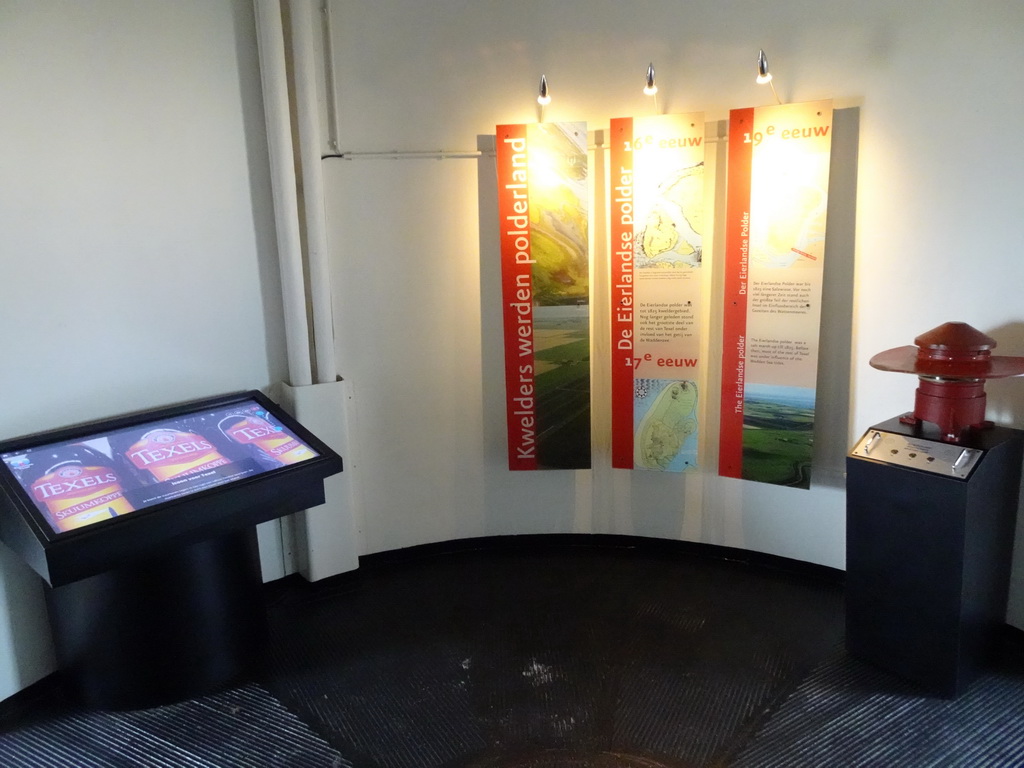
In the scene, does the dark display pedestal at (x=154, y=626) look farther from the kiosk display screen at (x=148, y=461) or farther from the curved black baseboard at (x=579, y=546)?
the curved black baseboard at (x=579, y=546)

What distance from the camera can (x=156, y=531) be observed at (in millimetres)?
2270

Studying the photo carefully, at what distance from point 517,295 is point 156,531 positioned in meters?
1.87

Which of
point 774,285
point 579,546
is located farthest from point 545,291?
point 579,546

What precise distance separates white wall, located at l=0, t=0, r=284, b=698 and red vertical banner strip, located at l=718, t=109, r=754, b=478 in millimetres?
2103

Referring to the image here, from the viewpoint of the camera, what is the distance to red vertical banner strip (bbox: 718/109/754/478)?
3.09 metres

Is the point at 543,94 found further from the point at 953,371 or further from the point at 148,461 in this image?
the point at 148,461

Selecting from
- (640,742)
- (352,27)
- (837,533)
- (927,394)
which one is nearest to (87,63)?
(352,27)

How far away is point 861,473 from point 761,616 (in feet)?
2.84

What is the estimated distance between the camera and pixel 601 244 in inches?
135

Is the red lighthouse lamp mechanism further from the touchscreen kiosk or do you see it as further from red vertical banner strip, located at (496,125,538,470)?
the touchscreen kiosk

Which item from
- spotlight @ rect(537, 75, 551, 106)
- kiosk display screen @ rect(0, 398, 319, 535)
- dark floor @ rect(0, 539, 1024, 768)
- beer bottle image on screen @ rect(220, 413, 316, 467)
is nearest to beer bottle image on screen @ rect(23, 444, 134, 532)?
kiosk display screen @ rect(0, 398, 319, 535)

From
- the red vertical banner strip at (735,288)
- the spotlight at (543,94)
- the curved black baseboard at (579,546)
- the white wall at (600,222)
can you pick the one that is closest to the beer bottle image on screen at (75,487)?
the white wall at (600,222)

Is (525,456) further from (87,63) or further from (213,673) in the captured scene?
(87,63)

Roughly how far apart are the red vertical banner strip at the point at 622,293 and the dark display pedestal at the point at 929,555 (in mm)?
1141
